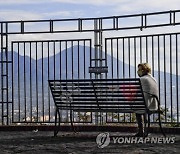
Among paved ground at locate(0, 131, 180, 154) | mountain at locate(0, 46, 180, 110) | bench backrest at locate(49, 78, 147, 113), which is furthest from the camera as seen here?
mountain at locate(0, 46, 180, 110)

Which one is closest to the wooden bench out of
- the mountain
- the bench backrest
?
the bench backrest

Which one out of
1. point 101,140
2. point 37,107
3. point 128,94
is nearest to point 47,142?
point 101,140

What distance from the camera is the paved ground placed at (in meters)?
6.40

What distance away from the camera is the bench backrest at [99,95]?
24.3 ft

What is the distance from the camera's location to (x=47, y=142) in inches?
290

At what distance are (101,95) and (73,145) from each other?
0.97 metres

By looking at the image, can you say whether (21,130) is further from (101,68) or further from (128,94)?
(128,94)

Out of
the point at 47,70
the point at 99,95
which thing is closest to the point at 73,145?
the point at 99,95

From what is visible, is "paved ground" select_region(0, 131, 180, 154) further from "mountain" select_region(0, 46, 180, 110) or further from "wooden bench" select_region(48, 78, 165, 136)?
"mountain" select_region(0, 46, 180, 110)

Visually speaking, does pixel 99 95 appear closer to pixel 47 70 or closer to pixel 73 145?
pixel 73 145

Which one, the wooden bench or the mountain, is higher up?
the mountain

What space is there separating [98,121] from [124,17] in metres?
1.88

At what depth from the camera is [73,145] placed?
6988mm

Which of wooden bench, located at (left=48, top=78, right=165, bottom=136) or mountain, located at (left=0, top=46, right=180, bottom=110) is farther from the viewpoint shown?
mountain, located at (left=0, top=46, right=180, bottom=110)
